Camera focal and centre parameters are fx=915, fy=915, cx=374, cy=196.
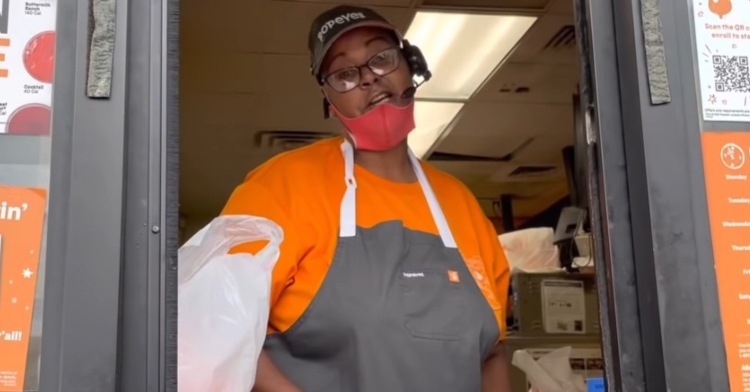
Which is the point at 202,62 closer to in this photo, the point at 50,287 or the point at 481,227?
the point at 481,227

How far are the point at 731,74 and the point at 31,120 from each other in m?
1.00

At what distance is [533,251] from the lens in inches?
181

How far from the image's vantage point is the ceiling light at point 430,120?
16.6ft

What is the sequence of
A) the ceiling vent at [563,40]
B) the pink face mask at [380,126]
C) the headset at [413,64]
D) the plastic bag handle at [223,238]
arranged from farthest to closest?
the ceiling vent at [563,40]
the headset at [413,64]
the pink face mask at [380,126]
the plastic bag handle at [223,238]

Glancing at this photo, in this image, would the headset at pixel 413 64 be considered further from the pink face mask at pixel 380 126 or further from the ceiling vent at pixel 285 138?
the ceiling vent at pixel 285 138

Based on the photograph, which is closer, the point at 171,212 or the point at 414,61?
the point at 171,212

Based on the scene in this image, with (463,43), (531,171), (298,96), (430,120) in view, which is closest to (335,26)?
(463,43)

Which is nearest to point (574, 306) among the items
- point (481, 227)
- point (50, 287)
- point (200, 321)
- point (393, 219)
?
point (481, 227)

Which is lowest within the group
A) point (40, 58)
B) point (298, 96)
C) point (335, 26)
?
point (40, 58)

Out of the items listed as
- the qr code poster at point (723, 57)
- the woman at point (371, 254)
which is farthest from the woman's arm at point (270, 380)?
the qr code poster at point (723, 57)

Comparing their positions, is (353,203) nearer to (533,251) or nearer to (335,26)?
(335,26)

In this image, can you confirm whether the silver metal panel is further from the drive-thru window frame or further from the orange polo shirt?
the orange polo shirt

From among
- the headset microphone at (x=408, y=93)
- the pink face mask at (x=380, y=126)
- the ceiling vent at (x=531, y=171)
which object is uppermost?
the ceiling vent at (x=531, y=171)

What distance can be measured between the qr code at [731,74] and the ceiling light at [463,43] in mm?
2463
